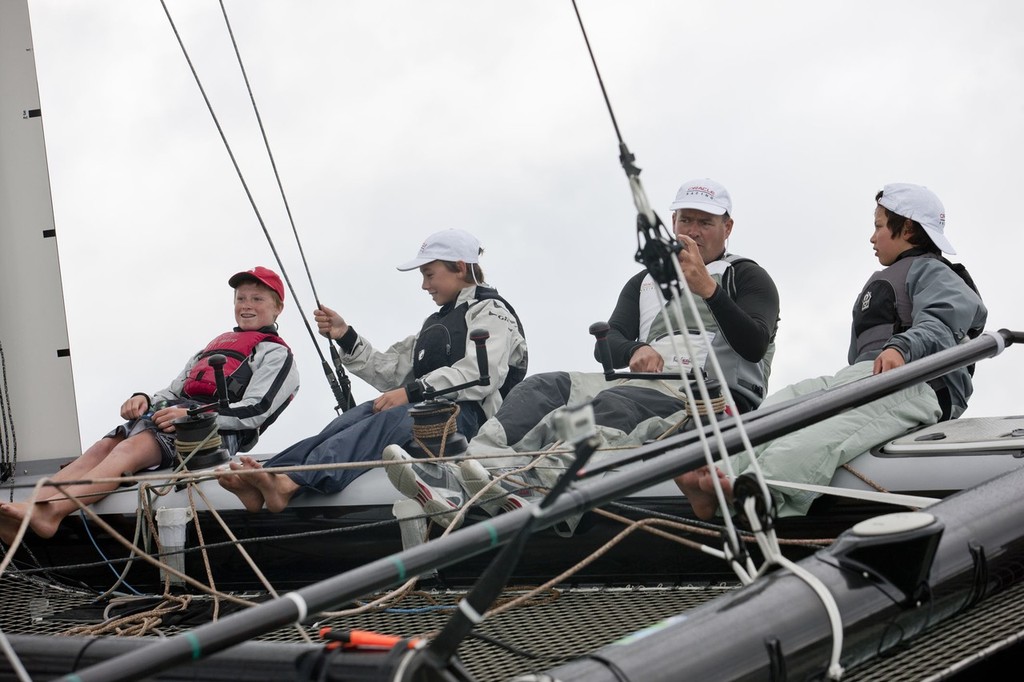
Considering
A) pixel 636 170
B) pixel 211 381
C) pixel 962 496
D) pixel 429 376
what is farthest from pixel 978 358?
pixel 211 381

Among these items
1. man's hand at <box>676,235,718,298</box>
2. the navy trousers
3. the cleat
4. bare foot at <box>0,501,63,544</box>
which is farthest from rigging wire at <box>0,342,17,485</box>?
man's hand at <box>676,235,718,298</box>

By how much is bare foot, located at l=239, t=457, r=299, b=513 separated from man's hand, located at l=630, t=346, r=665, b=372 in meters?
1.08

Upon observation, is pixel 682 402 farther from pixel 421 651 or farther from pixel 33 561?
pixel 33 561

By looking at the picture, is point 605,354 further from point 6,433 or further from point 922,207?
point 6,433

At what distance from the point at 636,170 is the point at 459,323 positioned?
225 centimetres

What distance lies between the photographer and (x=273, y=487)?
3.26 metres

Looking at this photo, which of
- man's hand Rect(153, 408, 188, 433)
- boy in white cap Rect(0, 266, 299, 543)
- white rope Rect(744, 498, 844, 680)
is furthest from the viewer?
man's hand Rect(153, 408, 188, 433)

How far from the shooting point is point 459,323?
400cm

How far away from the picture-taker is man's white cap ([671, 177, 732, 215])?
3.49 m

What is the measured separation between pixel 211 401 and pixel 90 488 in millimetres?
686

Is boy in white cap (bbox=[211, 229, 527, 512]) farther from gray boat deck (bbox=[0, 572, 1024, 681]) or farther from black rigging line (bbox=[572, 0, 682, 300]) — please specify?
black rigging line (bbox=[572, 0, 682, 300])

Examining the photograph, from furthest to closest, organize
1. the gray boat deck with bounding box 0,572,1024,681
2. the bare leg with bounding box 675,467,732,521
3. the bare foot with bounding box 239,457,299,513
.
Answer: the bare foot with bounding box 239,457,299,513 → the bare leg with bounding box 675,467,732,521 → the gray boat deck with bounding box 0,572,1024,681

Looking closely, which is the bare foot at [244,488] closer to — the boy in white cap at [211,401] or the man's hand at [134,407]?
the boy in white cap at [211,401]

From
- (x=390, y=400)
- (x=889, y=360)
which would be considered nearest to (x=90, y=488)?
(x=390, y=400)
